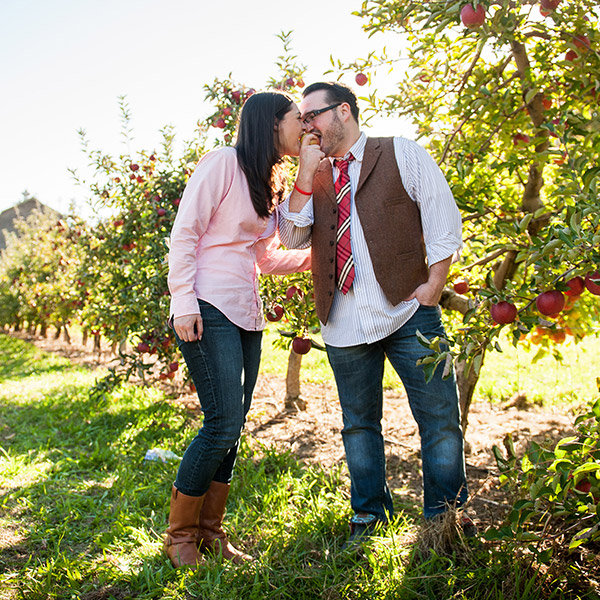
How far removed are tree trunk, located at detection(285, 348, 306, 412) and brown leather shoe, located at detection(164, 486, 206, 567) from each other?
2567 millimetres

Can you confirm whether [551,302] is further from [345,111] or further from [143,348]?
[143,348]

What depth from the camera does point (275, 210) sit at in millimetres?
2299

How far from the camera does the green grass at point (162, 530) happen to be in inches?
74.1

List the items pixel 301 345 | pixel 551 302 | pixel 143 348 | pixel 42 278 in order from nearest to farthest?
1. pixel 551 302
2. pixel 301 345
3. pixel 143 348
4. pixel 42 278

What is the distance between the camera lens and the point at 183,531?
7.04ft

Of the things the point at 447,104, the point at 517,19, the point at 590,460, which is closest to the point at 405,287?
the point at 590,460

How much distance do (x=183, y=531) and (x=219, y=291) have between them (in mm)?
944

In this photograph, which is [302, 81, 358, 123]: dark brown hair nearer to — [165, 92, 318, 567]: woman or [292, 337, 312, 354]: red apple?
[165, 92, 318, 567]: woman

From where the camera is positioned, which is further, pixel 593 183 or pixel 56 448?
pixel 56 448

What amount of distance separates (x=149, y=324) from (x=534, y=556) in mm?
3149

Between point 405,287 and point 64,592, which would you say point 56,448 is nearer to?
point 64,592

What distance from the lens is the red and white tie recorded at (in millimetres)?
2158

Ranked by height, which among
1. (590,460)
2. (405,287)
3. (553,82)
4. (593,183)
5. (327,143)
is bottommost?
(590,460)

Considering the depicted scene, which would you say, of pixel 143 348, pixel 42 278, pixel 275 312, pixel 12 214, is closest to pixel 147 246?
pixel 143 348
